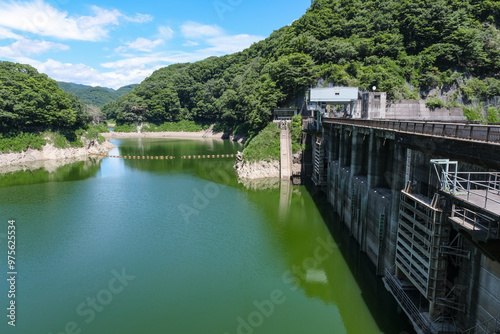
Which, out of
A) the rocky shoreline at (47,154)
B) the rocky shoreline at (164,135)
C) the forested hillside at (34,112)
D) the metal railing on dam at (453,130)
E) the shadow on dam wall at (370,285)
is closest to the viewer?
the metal railing on dam at (453,130)

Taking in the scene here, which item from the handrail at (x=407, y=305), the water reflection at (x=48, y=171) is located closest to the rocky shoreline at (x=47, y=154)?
the water reflection at (x=48, y=171)

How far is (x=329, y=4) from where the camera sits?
7781 centimetres

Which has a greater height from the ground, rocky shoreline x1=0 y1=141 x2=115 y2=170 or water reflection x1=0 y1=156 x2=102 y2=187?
rocky shoreline x1=0 y1=141 x2=115 y2=170

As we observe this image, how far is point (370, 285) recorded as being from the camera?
61.6 ft

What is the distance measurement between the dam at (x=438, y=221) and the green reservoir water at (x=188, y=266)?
296 cm

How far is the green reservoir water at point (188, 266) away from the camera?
1608 cm

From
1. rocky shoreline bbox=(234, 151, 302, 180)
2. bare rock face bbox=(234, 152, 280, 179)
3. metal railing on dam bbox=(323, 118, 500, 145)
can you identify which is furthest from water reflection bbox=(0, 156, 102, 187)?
metal railing on dam bbox=(323, 118, 500, 145)

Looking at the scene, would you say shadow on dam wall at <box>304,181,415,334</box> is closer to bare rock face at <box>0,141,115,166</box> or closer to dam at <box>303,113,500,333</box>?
dam at <box>303,113,500,333</box>

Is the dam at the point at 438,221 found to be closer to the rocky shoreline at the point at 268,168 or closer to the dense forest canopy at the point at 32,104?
the rocky shoreline at the point at 268,168

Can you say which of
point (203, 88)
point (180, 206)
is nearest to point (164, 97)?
point (203, 88)

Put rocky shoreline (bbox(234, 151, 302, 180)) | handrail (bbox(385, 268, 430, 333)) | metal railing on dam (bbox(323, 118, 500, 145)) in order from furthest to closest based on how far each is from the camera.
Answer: rocky shoreline (bbox(234, 151, 302, 180)) → handrail (bbox(385, 268, 430, 333)) → metal railing on dam (bbox(323, 118, 500, 145))

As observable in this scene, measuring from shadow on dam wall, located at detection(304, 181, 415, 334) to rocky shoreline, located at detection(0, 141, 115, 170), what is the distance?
196ft

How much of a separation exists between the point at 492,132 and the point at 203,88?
125679mm

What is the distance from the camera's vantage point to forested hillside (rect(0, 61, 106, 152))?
5928 centimetres
